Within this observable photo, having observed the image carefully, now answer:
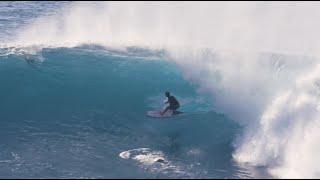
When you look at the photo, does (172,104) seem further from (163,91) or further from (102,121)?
(163,91)

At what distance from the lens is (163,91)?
3055 centimetres

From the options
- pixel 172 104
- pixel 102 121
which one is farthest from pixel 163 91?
pixel 102 121

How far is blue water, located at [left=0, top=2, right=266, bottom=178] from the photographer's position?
793 inches

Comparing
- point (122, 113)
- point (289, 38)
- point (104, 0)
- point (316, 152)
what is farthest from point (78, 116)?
point (104, 0)

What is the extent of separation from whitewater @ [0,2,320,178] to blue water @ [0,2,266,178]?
68mm

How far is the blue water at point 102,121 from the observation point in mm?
20141

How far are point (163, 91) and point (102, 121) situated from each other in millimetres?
6048

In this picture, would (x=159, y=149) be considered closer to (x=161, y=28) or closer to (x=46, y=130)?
(x=46, y=130)

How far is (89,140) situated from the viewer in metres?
22.8

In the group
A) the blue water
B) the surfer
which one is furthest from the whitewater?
the surfer

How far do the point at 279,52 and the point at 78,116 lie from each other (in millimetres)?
18082

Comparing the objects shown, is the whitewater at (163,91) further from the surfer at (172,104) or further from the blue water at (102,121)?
the surfer at (172,104)

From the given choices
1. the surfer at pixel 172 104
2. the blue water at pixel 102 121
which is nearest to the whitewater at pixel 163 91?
the blue water at pixel 102 121

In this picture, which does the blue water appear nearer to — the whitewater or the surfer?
the whitewater
